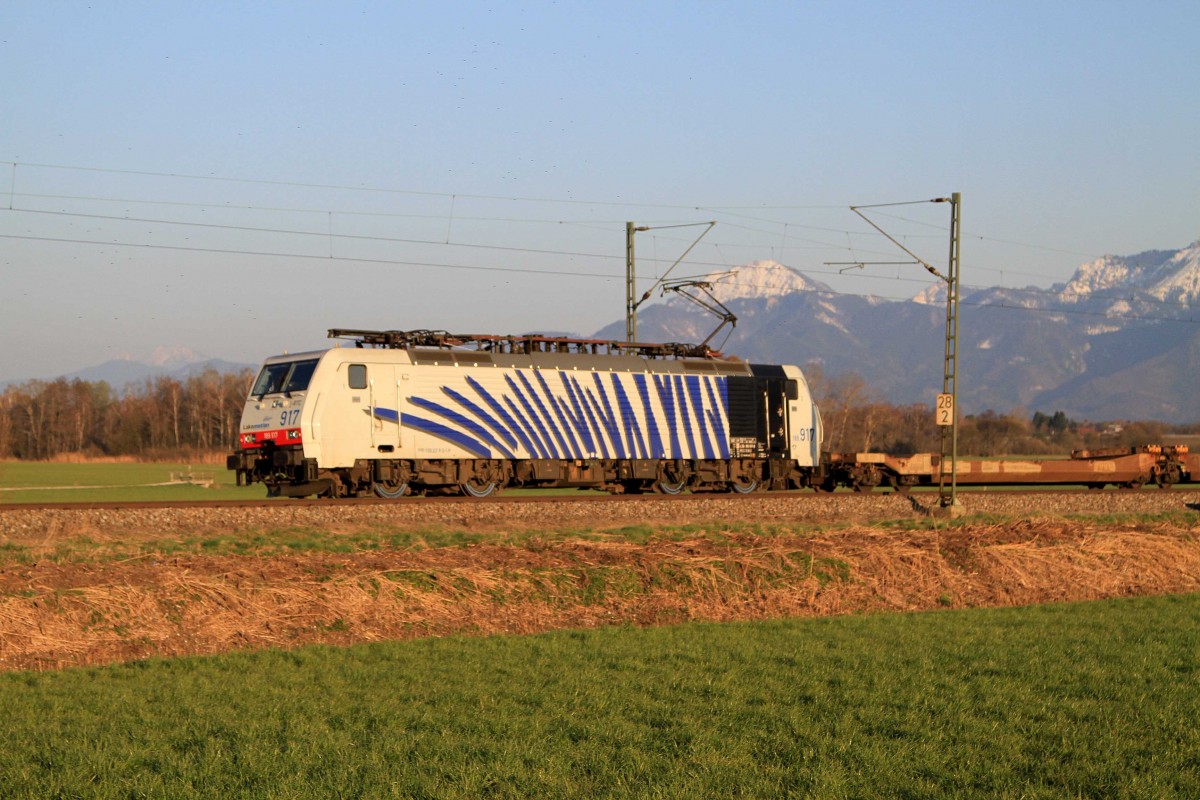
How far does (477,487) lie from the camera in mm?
33812

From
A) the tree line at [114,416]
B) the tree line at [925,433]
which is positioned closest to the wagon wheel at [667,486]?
the tree line at [925,433]

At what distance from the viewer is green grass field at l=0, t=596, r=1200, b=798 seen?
A: 762 centimetres

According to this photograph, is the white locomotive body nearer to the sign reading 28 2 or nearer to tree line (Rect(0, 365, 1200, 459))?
the sign reading 28 2

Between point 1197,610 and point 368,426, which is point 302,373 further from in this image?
point 1197,610

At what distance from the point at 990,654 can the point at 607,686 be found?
4.55m

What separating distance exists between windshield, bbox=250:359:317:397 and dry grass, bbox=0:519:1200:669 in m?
10.5

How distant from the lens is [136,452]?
118 meters

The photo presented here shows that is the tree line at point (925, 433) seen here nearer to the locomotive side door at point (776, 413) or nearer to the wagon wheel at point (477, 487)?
the locomotive side door at point (776, 413)

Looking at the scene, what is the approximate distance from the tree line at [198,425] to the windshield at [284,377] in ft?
324

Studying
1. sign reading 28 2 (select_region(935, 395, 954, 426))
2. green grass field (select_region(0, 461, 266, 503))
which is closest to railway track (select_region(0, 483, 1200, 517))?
sign reading 28 2 (select_region(935, 395, 954, 426))

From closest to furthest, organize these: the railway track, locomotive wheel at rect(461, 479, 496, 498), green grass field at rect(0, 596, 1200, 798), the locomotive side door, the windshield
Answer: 1. green grass field at rect(0, 596, 1200, 798)
2. the railway track
3. the windshield
4. locomotive wheel at rect(461, 479, 496, 498)
5. the locomotive side door

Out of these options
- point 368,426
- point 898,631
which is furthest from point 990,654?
point 368,426

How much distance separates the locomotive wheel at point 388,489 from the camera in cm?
3170

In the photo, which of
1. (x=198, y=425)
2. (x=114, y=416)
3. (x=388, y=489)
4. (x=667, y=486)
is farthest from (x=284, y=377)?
(x=114, y=416)
